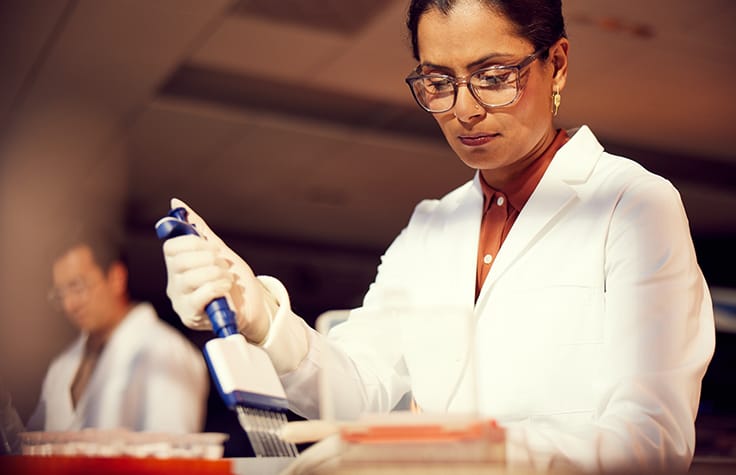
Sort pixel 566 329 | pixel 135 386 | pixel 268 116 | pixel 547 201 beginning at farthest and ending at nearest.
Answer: pixel 268 116 < pixel 135 386 < pixel 547 201 < pixel 566 329

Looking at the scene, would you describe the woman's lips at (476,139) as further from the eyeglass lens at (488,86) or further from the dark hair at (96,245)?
the dark hair at (96,245)

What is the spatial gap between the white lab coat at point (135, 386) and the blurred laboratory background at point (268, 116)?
2.45 feet

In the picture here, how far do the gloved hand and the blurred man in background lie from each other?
1812 mm

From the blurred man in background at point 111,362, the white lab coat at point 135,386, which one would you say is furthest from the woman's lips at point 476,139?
the white lab coat at point 135,386

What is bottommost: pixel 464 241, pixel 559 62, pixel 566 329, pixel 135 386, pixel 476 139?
pixel 135 386

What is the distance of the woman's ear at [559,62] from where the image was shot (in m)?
1.36

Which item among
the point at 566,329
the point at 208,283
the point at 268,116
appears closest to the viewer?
the point at 208,283

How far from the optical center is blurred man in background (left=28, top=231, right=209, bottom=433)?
3008 millimetres

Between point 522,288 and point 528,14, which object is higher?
point 528,14

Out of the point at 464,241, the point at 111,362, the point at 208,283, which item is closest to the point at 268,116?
the point at 111,362

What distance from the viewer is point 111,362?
3.15m

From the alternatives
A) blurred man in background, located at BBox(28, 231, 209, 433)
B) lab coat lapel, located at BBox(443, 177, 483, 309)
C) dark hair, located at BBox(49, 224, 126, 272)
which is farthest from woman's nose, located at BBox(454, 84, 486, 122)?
dark hair, located at BBox(49, 224, 126, 272)

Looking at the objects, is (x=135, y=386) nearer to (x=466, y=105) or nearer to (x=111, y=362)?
(x=111, y=362)

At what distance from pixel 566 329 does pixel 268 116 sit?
4.57 m
